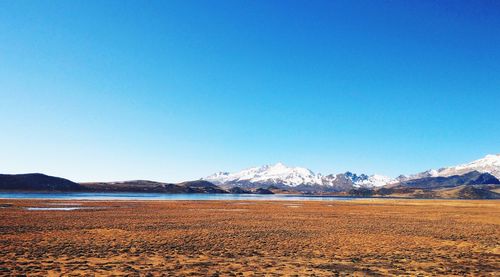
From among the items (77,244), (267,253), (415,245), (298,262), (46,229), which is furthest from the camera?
(46,229)

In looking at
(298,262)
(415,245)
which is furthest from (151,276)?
(415,245)

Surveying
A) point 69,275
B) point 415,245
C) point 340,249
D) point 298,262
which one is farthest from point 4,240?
point 415,245

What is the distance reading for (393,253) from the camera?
873 inches

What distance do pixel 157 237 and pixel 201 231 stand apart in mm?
5227

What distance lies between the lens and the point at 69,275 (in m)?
15.1

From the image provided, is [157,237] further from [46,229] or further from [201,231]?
[46,229]

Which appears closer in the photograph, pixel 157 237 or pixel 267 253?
pixel 267 253

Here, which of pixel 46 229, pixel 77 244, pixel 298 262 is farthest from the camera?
pixel 46 229

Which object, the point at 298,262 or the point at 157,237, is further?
the point at 157,237

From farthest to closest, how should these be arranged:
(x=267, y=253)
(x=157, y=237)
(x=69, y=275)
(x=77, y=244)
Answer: (x=157, y=237) → (x=77, y=244) → (x=267, y=253) → (x=69, y=275)

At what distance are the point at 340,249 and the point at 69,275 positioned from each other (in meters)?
16.6

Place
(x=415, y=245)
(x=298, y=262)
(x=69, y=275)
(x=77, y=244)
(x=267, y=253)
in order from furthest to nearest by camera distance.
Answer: (x=415, y=245) < (x=77, y=244) < (x=267, y=253) < (x=298, y=262) < (x=69, y=275)

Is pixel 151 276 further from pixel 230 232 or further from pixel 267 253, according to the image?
pixel 230 232

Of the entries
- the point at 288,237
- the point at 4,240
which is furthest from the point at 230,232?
the point at 4,240
